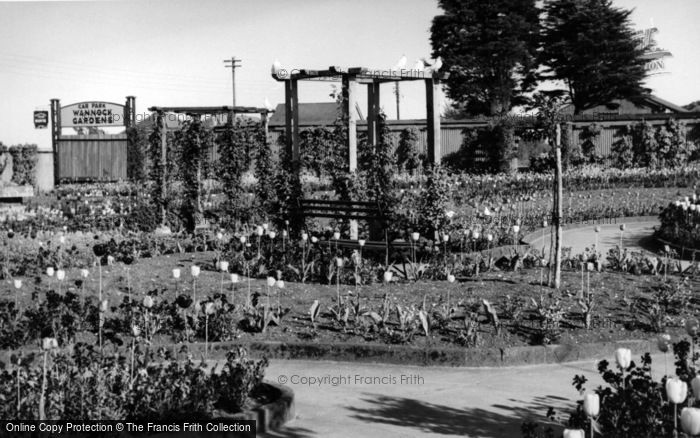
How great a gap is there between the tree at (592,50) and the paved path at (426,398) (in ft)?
109

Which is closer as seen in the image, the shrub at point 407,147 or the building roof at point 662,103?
the shrub at point 407,147

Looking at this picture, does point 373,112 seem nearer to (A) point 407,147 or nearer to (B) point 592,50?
(A) point 407,147

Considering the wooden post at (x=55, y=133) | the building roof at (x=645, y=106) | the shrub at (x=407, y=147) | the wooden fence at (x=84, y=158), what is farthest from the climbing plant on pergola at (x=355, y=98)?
the building roof at (x=645, y=106)

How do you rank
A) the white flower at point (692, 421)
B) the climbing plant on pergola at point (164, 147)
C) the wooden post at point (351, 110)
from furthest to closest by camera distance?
the climbing plant on pergola at point (164, 147)
the wooden post at point (351, 110)
the white flower at point (692, 421)

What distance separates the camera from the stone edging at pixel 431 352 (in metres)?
7.09

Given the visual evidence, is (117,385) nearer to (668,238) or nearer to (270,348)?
(270,348)

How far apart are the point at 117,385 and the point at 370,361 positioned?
8.25 ft

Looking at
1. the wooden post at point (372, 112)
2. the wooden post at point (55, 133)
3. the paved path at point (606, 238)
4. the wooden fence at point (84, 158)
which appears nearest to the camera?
the wooden post at point (372, 112)

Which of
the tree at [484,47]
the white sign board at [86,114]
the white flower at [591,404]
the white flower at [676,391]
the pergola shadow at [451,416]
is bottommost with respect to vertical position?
the pergola shadow at [451,416]

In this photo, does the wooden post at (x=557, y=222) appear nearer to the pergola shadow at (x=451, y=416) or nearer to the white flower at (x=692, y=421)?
the pergola shadow at (x=451, y=416)

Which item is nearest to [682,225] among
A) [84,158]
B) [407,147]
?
[407,147]

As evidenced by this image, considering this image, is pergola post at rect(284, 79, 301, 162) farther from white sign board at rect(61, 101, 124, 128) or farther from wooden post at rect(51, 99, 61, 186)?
white sign board at rect(61, 101, 124, 128)

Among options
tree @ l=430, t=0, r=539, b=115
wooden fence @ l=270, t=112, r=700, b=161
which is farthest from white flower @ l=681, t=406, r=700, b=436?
tree @ l=430, t=0, r=539, b=115

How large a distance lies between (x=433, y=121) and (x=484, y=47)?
81.1 feet
